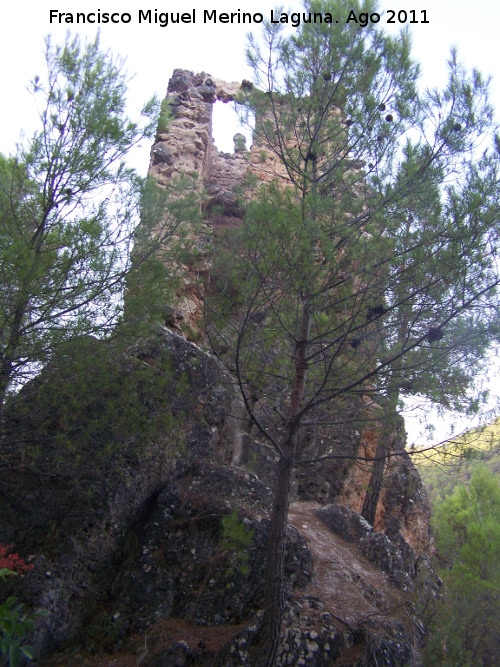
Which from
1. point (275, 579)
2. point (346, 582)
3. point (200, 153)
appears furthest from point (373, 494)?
point (200, 153)

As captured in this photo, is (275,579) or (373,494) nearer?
(275,579)

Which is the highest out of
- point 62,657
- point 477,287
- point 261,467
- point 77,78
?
point 77,78

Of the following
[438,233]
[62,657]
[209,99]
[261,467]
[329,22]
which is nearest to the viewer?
[62,657]

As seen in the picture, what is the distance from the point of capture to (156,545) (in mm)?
5168

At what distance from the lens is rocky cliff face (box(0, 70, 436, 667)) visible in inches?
172

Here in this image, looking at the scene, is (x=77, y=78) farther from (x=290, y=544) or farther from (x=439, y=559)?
(x=439, y=559)

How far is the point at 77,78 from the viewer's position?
516cm

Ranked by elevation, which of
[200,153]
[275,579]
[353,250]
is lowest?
[275,579]

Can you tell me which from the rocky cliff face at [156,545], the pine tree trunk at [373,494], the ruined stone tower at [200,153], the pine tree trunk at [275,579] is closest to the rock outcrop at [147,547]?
the rocky cliff face at [156,545]

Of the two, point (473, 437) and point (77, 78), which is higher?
point (77, 78)

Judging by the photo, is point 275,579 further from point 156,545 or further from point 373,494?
point 373,494

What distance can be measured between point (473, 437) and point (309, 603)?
6.43 feet

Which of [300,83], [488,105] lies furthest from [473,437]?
[300,83]

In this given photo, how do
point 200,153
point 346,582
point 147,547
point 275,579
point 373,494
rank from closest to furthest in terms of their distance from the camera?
point 275,579
point 147,547
point 346,582
point 373,494
point 200,153
